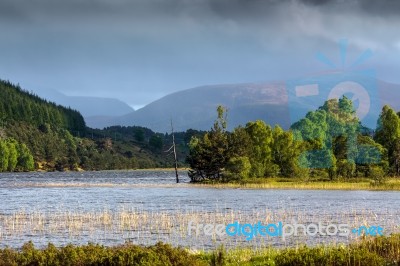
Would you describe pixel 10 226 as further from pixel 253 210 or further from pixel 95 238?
pixel 253 210

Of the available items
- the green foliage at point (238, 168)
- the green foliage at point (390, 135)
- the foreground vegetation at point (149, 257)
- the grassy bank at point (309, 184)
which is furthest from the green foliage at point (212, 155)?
the foreground vegetation at point (149, 257)

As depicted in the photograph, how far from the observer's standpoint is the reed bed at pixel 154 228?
4303cm

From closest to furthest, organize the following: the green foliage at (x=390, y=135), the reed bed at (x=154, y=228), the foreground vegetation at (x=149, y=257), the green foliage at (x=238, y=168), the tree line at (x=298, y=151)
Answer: the foreground vegetation at (x=149, y=257), the reed bed at (x=154, y=228), the green foliage at (x=238, y=168), the tree line at (x=298, y=151), the green foliage at (x=390, y=135)

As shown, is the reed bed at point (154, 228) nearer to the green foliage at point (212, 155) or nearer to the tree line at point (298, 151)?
the tree line at point (298, 151)

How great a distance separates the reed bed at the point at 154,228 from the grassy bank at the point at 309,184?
47.0 meters

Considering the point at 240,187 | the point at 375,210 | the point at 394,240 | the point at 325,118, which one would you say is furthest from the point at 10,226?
the point at 325,118

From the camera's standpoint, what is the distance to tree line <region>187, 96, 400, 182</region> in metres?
132

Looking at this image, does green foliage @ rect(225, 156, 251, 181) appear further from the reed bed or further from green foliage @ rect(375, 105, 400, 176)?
the reed bed

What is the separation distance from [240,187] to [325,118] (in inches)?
1349

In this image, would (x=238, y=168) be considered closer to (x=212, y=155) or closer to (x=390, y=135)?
(x=212, y=155)

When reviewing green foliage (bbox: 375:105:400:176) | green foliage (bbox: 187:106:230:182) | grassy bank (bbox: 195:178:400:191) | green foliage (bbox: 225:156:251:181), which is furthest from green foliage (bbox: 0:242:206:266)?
green foliage (bbox: 375:105:400:176)

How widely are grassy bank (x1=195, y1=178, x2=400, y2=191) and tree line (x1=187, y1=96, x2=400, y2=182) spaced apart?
3.07 m

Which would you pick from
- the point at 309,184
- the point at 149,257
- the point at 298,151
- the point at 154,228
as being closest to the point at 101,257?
the point at 149,257

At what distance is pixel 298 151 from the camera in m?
135
